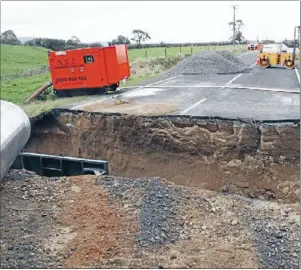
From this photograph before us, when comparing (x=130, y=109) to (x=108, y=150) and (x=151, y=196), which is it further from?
(x=151, y=196)

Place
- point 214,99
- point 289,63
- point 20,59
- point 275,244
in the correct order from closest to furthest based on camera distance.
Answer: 1. point 275,244
2. point 214,99
3. point 289,63
4. point 20,59

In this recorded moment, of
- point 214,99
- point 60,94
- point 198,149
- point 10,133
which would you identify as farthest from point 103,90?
point 10,133

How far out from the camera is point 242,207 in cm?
663

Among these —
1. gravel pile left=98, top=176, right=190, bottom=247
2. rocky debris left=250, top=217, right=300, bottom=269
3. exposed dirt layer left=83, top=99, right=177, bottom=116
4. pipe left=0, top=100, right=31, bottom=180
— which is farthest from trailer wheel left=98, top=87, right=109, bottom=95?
rocky debris left=250, top=217, right=300, bottom=269

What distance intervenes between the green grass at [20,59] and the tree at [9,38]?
1106 centimetres

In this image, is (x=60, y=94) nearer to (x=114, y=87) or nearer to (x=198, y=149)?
(x=114, y=87)

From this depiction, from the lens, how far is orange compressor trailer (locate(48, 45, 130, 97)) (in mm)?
15789

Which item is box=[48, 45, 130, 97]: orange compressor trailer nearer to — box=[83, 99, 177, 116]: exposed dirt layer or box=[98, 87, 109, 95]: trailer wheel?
box=[98, 87, 109, 95]: trailer wheel

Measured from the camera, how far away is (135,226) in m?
5.75

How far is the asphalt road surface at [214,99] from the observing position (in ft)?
37.2

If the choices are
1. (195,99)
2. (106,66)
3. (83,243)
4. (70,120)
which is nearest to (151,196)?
(83,243)

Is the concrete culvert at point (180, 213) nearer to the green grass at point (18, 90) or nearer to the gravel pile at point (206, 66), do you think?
the green grass at point (18, 90)

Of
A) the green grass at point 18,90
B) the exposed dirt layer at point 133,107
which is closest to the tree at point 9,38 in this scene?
the green grass at point 18,90

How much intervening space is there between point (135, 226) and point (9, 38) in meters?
57.3
